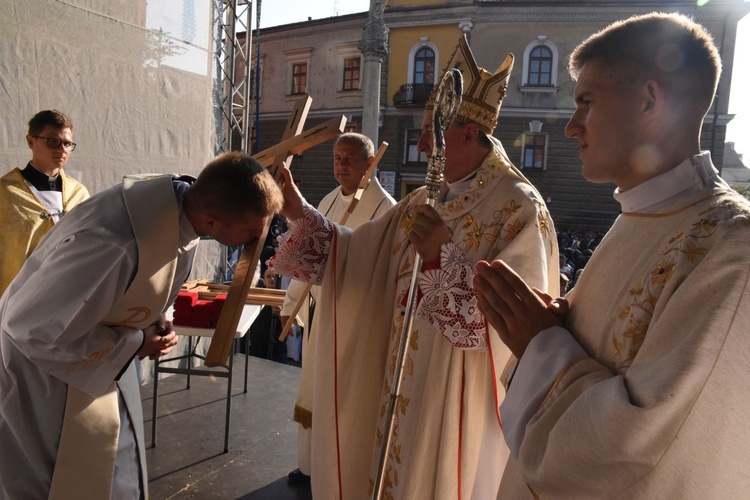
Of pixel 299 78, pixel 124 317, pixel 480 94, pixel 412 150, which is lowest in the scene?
pixel 124 317

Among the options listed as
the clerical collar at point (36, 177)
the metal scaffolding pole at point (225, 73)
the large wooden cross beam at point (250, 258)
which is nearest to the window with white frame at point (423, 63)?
the metal scaffolding pole at point (225, 73)

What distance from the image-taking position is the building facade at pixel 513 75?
20969mm

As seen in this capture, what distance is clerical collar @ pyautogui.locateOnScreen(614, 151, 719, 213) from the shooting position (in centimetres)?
127

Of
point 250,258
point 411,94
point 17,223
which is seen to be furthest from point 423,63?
point 250,258

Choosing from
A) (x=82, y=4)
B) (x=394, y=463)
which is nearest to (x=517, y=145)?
(x=82, y=4)

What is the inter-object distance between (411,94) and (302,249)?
2107cm

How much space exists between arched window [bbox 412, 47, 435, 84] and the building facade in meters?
0.04

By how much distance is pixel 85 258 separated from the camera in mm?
1837

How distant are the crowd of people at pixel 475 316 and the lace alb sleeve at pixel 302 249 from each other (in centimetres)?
1

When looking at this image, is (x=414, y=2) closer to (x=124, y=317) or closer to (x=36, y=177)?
(x=36, y=177)

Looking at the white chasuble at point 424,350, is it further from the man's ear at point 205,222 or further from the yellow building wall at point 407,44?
the yellow building wall at point 407,44

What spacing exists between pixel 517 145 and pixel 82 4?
63.2ft

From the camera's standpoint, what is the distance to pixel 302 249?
2.71 m

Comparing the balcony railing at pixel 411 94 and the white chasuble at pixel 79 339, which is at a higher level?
the balcony railing at pixel 411 94
